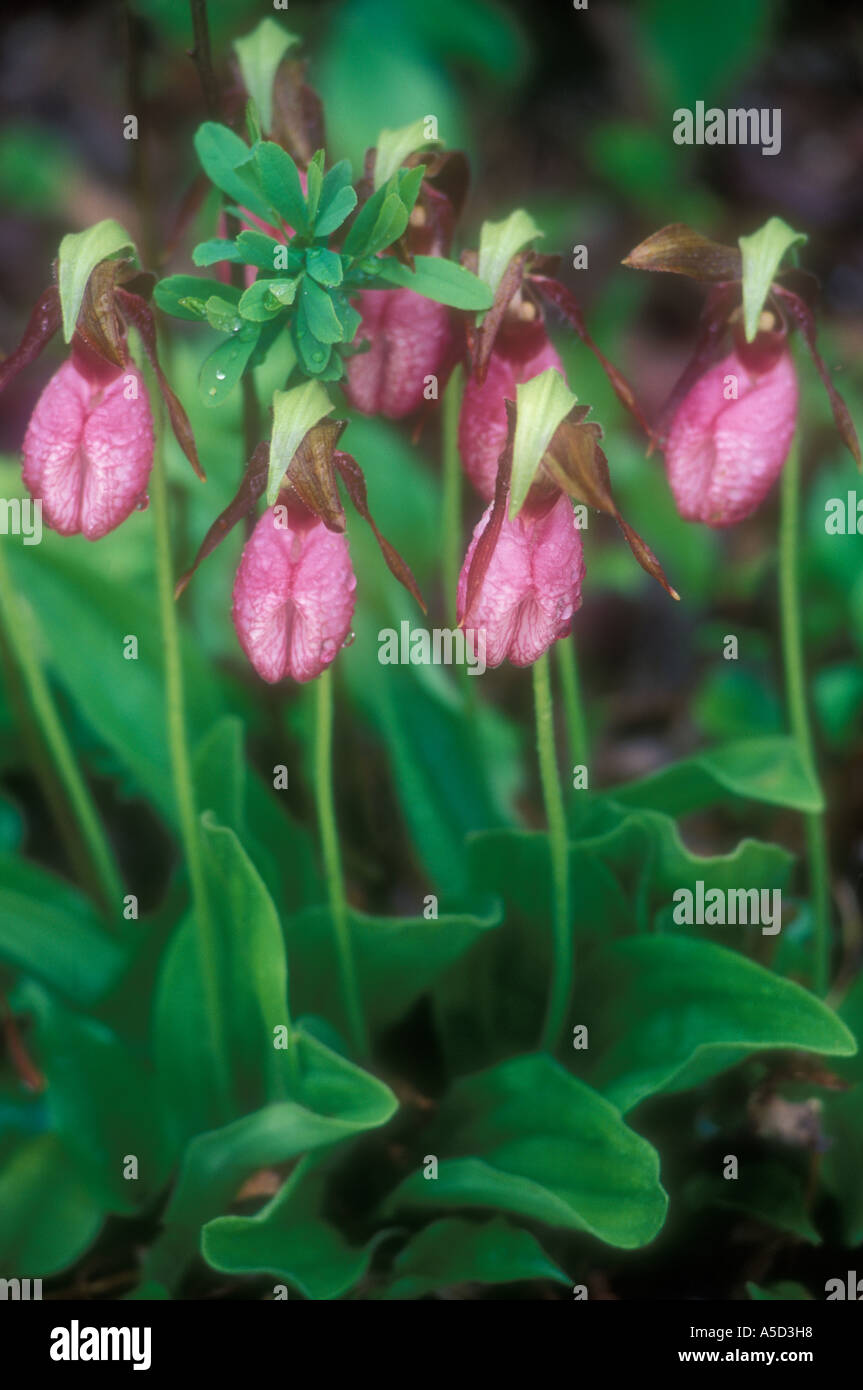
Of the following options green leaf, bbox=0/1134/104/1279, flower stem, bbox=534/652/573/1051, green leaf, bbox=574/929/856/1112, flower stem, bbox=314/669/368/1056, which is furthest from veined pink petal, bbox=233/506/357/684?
green leaf, bbox=0/1134/104/1279

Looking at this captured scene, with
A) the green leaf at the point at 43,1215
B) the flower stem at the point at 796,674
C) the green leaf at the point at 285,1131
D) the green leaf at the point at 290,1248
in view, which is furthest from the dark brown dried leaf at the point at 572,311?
the green leaf at the point at 43,1215

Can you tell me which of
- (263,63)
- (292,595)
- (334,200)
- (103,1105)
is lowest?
(103,1105)

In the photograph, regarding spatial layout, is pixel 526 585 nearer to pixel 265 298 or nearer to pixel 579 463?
pixel 579 463

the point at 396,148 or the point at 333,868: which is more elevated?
the point at 396,148

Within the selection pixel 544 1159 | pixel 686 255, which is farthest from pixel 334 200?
pixel 544 1159

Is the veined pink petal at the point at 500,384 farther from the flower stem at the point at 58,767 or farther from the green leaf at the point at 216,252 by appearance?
the flower stem at the point at 58,767
